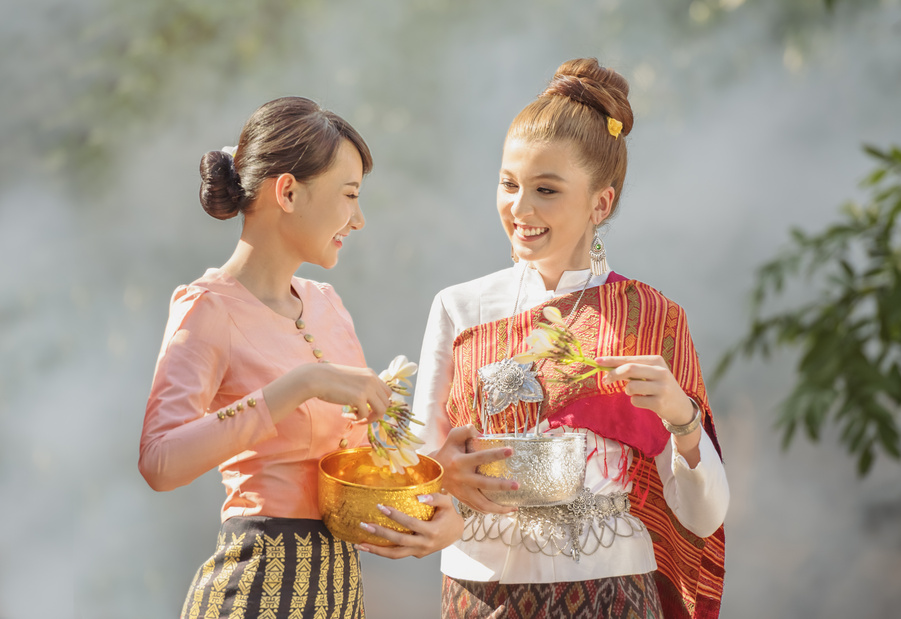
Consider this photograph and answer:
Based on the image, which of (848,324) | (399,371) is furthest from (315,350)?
(848,324)

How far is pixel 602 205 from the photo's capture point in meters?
1.59

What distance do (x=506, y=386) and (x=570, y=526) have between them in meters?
0.25

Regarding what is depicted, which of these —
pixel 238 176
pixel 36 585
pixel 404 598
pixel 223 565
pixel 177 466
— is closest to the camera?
pixel 177 466

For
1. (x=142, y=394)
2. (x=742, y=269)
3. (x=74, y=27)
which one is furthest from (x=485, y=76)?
(x=142, y=394)

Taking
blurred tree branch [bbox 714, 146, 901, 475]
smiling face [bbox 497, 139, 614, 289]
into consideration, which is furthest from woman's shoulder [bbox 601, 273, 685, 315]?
blurred tree branch [bbox 714, 146, 901, 475]

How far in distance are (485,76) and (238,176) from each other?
2353 mm

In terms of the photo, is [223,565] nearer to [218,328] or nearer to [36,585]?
[218,328]

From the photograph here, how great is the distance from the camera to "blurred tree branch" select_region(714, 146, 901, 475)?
3.13 metres

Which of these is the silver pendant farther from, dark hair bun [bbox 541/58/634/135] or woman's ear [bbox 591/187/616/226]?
dark hair bun [bbox 541/58/634/135]

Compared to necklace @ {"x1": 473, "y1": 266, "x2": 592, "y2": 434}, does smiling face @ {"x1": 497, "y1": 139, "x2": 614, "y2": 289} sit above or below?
above

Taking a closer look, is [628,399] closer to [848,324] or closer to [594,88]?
[594,88]

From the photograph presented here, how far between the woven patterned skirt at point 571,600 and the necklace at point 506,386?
0.26 metres

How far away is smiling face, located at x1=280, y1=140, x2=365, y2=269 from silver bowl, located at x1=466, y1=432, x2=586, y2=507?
389 mm

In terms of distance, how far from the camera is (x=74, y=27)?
11.0 feet
